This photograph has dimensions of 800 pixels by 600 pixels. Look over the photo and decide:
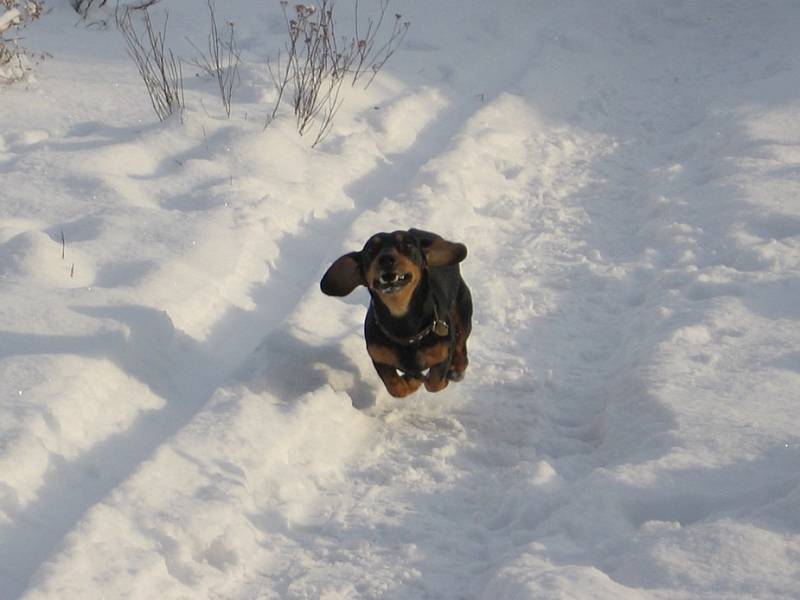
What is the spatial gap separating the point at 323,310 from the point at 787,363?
1.81m

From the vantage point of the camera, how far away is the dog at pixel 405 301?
12.1 feet

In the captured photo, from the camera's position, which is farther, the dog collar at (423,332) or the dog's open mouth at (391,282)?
the dog collar at (423,332)

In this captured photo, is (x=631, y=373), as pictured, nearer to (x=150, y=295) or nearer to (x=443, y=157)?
(x=150, y=295)

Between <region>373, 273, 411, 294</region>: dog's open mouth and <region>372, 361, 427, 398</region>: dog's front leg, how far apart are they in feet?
1.16

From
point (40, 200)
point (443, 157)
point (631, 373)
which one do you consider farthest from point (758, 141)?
point (40, 200)

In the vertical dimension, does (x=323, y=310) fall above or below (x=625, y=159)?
above

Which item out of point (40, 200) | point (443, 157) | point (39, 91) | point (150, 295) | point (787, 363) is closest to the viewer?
point (787, 363)

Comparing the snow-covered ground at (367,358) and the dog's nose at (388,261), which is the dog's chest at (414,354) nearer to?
the snow-covered ground at (367,358)

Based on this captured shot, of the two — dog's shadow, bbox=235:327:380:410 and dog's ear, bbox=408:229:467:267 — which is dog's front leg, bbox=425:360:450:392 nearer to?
dog's shadow, bbox=235:327:380:410

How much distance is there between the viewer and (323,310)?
444 centimetres

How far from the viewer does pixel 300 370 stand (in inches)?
154

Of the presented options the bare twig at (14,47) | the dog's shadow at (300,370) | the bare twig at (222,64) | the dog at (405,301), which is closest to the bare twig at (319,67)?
the bare twig at (222,64)

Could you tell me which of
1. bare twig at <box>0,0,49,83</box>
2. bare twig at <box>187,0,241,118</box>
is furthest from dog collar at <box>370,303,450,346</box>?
bare twig at <box>0,0,49,83</box>

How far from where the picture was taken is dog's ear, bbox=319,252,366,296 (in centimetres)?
379
